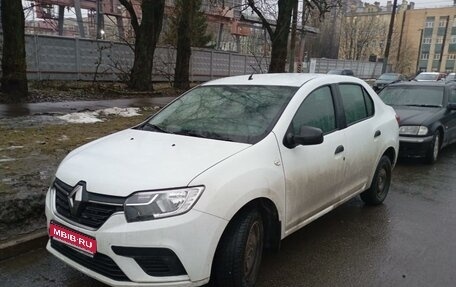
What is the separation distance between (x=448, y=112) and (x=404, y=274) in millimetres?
6075

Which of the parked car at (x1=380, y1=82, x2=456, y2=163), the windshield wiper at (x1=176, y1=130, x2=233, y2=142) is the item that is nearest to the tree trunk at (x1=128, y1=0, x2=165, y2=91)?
the parked car at (x1=380, y1=82, x2=456, y2=163)

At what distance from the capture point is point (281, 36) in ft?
49.9

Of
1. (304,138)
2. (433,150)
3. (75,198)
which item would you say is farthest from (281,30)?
(75,198)

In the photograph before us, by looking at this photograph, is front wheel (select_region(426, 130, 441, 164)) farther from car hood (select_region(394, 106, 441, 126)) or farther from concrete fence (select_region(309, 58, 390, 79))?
concrete fence (select_region(309, 58, 390, 79))

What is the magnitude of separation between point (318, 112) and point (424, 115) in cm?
499

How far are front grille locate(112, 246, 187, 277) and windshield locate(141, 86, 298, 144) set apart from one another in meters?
1.14

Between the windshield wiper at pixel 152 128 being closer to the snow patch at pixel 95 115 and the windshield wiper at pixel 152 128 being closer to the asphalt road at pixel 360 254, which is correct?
the asphalt road at pixel 360 254

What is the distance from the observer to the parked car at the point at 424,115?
7.68 metres

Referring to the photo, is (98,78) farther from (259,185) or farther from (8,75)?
(259,185)

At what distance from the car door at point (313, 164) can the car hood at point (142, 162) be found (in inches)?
21.4

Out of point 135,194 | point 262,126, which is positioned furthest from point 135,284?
point 262,126

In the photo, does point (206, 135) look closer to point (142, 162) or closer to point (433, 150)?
point (142, 162)

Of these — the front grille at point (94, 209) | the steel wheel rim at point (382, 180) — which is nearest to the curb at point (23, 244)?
the front grille at point (94, 209)

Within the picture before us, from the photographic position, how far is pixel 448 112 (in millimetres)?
8500
